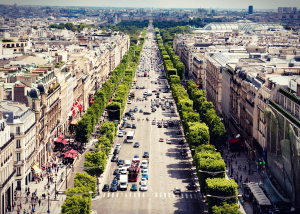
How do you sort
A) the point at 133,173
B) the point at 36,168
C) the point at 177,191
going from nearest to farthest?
the point at 177,191
the point at 133,173
the point at 36,168

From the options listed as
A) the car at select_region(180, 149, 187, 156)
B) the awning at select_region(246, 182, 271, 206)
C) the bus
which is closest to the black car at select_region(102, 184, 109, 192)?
the awning at select_region(246, 182, 271, 206)

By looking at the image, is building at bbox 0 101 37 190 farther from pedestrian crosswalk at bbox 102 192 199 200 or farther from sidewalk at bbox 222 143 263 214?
sidewalk at bbox 222 143 263 214

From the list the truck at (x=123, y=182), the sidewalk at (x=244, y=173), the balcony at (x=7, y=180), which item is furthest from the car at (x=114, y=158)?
the balcony at (x=7, y=180)

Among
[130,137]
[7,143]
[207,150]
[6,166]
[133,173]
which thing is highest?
[7,143]

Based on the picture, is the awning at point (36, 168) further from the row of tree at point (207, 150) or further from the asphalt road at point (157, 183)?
the row of tree at point (207, 150)

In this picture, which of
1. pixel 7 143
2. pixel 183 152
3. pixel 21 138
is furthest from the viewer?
pixel 183 152

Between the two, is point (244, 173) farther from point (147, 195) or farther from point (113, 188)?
point (113, 188)

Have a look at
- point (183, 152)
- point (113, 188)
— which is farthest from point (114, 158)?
point (113, 188)
